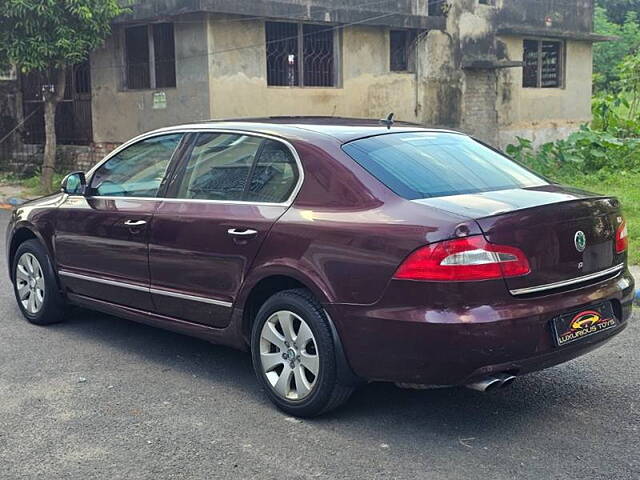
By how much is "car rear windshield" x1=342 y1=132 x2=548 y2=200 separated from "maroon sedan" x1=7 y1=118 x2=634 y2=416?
1 centimetres

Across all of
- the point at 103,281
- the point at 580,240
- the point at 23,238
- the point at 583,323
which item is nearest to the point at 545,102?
the point at 23,238

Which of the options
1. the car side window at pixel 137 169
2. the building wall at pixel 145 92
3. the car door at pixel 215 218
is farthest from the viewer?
the building wall at pixel 145 92

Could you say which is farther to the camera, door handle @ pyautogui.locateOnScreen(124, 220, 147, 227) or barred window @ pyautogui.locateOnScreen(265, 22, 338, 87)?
barred window @ pyautogui.locateOnScreen(265, 22, 338, 87)

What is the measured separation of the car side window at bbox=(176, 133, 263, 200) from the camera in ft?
16.5

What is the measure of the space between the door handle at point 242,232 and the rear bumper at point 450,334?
0.78 m

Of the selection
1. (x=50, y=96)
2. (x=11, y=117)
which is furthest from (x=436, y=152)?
(x=11, y=117)

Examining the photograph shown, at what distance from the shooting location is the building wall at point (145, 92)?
1478 centimetres

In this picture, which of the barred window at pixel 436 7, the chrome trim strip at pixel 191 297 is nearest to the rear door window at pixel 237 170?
the chrome trim strip at pixel 191 297

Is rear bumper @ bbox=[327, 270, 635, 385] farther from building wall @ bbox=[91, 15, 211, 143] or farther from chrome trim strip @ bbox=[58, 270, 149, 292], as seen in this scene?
building wall @ bbox=[91, 15, 211, 143]

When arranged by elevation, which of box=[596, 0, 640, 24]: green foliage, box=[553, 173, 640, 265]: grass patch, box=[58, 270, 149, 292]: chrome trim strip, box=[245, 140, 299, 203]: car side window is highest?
box=[596, 0, 640, 24]: green foliage

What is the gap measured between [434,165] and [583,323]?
3.92ft

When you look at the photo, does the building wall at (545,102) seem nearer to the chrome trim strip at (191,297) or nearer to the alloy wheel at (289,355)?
the chrome trim strip at (191,297)

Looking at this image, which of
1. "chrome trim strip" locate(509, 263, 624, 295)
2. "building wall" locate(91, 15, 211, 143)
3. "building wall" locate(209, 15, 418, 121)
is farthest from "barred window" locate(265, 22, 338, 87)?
"chrome trim strip" locate(509, 263, 624, 295)

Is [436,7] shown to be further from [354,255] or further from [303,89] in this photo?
[354,255]
